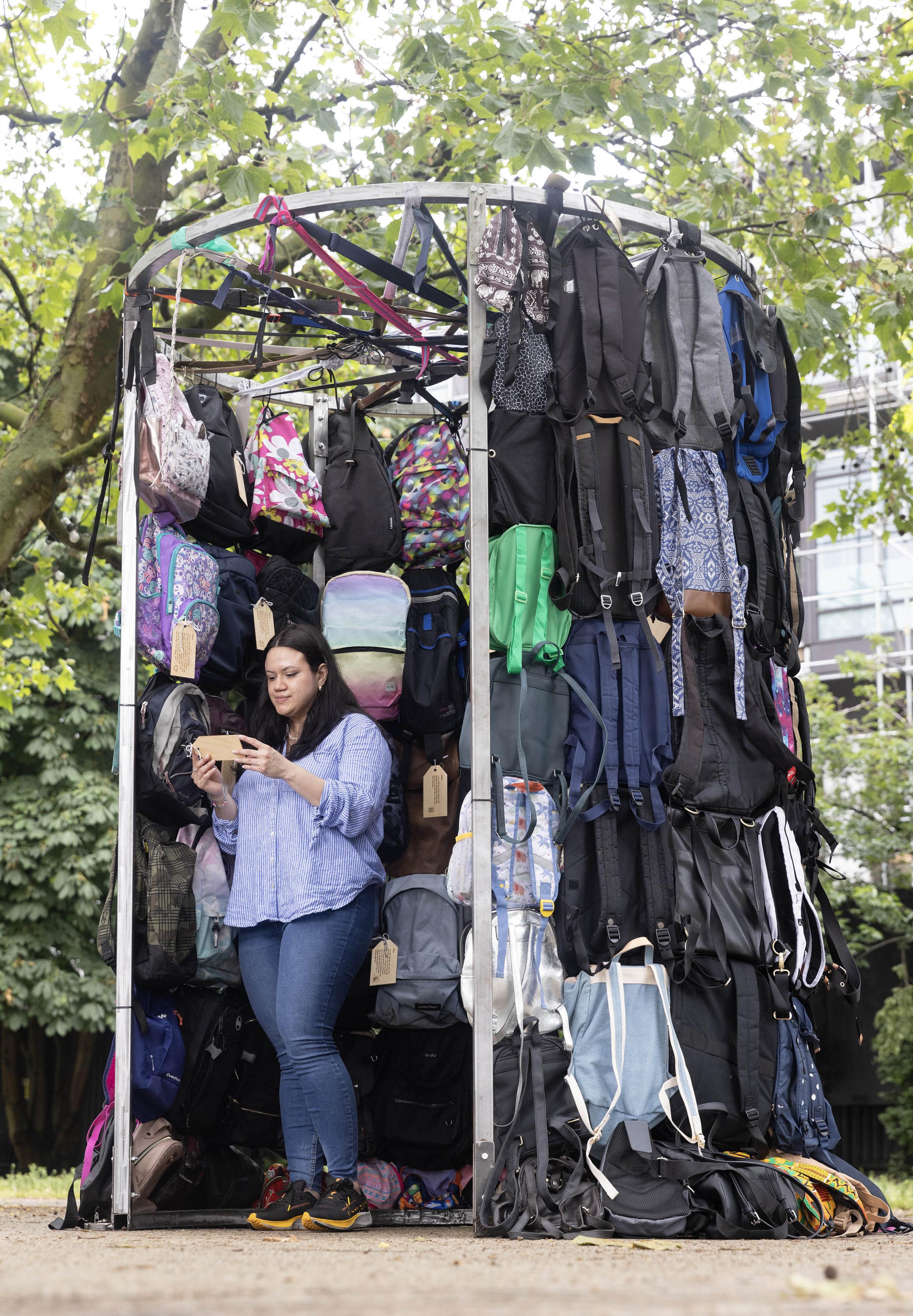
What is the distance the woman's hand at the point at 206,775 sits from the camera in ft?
15.8

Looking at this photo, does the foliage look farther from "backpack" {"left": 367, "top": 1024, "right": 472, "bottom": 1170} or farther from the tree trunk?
"backpack" {"left": 367, "top": 1024, "right": 472, "bottom": 1170}

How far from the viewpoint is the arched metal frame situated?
4.11 meters

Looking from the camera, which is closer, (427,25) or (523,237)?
(523,237)

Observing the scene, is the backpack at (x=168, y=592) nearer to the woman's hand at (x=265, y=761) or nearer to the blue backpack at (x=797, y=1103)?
the woman's hand at (x=265, y=761)

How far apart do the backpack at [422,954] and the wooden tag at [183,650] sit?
1.00 m

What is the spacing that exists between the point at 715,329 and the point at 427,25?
323 cm

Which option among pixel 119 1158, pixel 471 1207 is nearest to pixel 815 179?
pixel 471 1207

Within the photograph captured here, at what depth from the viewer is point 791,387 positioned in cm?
507

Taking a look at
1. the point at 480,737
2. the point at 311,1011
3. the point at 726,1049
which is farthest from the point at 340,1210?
the point at 480,737

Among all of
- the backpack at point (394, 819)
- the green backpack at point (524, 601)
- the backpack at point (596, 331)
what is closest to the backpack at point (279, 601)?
the backpack at point (394, 819)

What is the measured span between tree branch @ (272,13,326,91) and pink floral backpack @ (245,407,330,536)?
3111 mm

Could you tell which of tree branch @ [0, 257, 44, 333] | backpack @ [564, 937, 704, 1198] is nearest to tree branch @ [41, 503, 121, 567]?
tree branch @ [0, 257, 44, 333]

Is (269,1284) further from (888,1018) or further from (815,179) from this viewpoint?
(888,1018)

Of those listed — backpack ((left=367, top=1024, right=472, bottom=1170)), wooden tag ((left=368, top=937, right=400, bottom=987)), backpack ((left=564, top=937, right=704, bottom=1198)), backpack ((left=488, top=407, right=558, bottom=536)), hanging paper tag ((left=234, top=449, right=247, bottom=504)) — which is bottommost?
backpack ((left=367, top=1024, right=472, bottom=1170))
